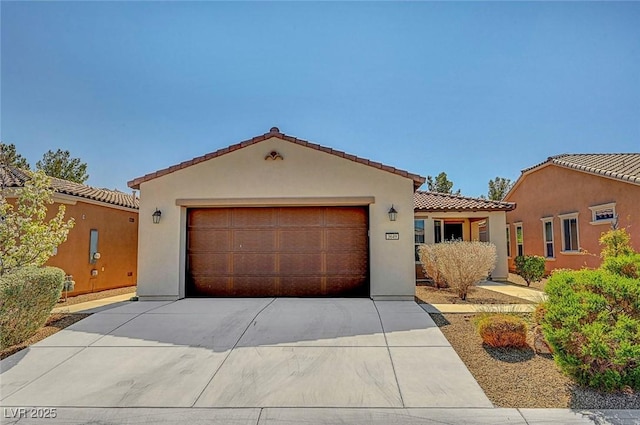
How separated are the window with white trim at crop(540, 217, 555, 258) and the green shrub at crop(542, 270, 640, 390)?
14367 millimetres

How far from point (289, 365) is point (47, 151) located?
29.3 metres

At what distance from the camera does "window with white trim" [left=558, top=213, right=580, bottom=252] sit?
16.0 m

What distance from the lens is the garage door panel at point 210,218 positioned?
11.2 metres

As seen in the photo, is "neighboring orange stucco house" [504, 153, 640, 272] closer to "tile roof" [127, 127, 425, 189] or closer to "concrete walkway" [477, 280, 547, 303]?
"concrete walkway" [477, 280, 547, 303]

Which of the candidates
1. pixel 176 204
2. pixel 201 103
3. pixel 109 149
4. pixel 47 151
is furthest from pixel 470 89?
pixel 47 151

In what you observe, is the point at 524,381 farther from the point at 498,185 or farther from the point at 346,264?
the point at 498,185

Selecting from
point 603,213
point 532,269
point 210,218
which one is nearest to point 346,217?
point 210,218

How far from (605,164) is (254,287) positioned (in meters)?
15.5

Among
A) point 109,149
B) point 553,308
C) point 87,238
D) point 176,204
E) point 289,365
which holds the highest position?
point 109,149

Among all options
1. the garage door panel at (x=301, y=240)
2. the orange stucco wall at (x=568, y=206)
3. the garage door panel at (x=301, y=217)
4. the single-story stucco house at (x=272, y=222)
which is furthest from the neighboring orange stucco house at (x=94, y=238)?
the orange stucco wall at (x=568, y=206)

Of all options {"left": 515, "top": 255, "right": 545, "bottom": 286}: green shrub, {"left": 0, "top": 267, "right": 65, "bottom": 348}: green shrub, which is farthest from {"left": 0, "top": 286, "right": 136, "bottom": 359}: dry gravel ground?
{"left": 515, "top": 255, "right": 545, "bottom": 286}: green shrub

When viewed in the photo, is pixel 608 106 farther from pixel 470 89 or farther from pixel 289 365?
pixel 289 365

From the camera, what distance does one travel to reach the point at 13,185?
11062 millimetres

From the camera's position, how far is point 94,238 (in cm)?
1334
